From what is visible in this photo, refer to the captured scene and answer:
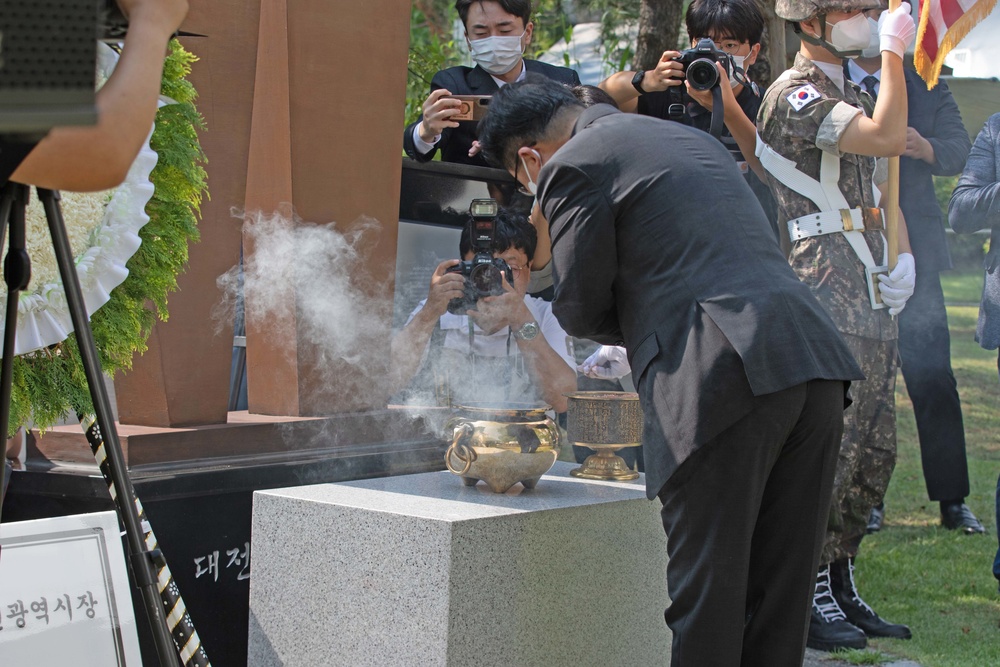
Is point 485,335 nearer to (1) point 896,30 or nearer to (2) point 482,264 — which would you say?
(2) point 482,264

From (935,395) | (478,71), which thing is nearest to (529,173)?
(478,71)

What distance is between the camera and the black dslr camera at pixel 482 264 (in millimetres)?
3836

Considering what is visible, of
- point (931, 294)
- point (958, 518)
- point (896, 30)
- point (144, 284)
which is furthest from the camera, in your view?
point (958, 518)

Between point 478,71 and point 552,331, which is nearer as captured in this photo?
point 552,331

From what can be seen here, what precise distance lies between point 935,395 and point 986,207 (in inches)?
55.0

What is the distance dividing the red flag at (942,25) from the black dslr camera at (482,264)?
5.99ft

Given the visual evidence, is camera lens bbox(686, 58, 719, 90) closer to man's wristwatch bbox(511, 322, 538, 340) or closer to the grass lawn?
man's wristwatch bbox(511, 322, 538, 340)

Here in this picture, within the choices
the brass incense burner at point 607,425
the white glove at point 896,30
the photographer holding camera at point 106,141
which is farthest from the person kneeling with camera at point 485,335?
the photographer holding camera at point 106,141

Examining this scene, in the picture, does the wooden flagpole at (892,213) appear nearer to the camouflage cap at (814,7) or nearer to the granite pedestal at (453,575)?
the camouflage cap at (814,7)

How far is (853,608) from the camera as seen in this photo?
4070mm

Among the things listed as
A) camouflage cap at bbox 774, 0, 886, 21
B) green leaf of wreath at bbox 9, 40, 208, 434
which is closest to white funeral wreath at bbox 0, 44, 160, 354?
green leaf of wreath at bbox 9, 40, 208, 434

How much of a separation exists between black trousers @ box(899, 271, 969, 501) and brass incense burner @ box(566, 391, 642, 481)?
2796 millimetres

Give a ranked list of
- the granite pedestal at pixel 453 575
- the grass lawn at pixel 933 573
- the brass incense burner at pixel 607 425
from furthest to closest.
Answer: the grass lawn at pixel 933 573, the brass incense burner at pixel 607 425, the granite pedestal at pixel 453 575

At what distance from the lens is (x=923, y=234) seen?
529cm
